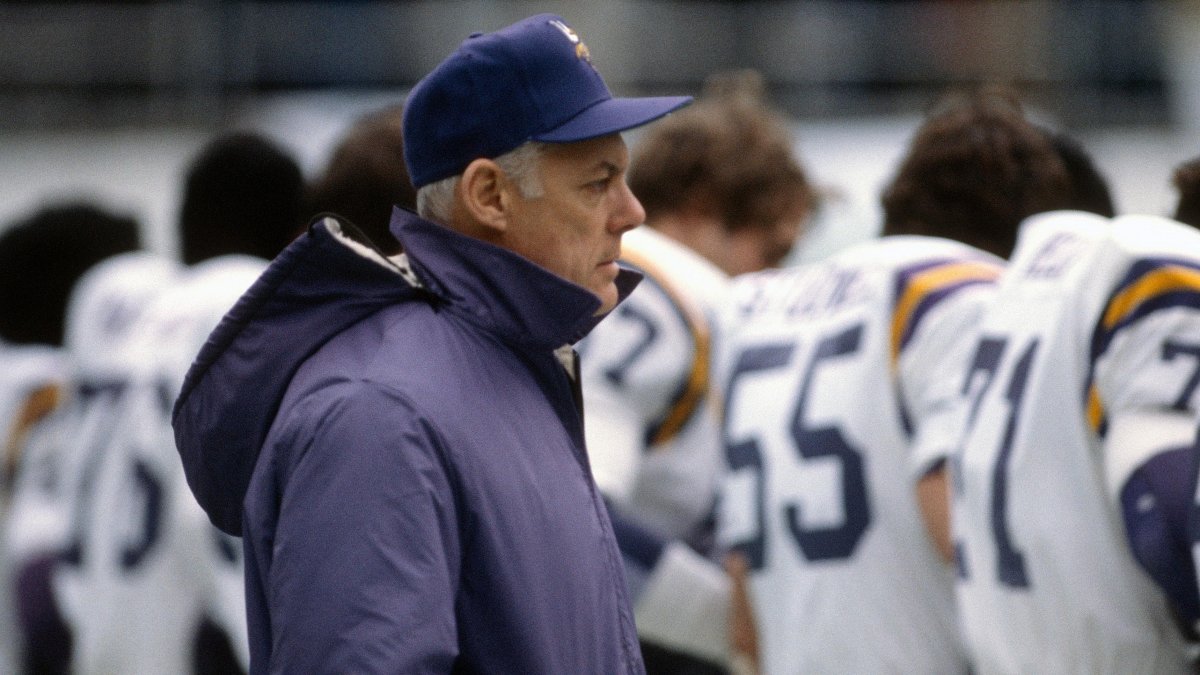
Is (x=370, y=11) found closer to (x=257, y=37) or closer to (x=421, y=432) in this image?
(x=257, y=37)

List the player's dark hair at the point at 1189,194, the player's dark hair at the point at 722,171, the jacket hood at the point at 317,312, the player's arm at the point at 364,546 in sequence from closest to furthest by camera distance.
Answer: the player's arm at the point at 364,546, the jacket hood at the point at 317,312, the player's dark hair at the point at 1189,194, the player's dark hair at the point at 722,171

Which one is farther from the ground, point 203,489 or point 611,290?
point 611,290

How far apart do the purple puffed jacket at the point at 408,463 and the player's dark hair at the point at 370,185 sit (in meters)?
1.70

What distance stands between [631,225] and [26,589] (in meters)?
3.76

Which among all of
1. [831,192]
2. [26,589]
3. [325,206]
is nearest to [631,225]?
[325,206]

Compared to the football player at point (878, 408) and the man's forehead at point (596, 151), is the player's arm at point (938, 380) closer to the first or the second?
the football player at point (878, 408)

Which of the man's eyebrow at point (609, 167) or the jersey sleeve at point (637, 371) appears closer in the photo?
the man's eyebrow at point (609, 167)

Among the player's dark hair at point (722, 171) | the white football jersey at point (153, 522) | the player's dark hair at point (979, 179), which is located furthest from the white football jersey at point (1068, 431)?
the white football jersey at point (153, 522)

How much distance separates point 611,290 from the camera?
8.21ft

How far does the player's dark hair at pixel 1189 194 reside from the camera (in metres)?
3.38

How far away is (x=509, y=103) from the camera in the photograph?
238 cm

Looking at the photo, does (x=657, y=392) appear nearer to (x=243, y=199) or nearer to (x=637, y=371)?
(x=637, y=371)

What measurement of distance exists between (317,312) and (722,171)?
262 cm

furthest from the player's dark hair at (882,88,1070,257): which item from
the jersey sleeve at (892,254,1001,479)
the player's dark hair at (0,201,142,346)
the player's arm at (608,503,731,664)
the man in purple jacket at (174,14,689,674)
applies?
the player's dark hair at (0,201,142,346)
